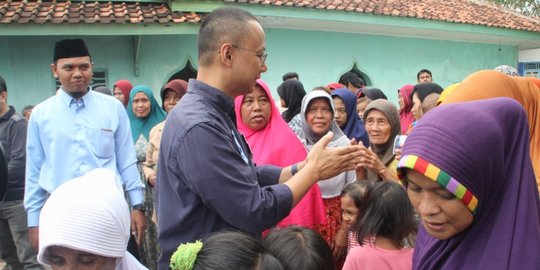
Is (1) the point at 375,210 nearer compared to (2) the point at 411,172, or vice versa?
(2) the point at 411,172

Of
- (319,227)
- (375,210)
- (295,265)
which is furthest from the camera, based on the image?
(319,227)

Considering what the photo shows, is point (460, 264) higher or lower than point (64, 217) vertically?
lower

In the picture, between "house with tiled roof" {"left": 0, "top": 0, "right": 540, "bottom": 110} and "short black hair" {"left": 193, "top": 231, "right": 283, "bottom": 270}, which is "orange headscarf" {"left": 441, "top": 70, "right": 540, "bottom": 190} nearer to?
"short black hair" {"left": 193, "top": 231, "right": 283, "bottom": 270}

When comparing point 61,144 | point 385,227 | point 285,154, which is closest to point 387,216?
point 385,227

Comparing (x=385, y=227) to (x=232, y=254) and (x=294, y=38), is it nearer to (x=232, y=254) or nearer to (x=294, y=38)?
(x=232, y=254)

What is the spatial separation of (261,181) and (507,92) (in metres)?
1.14

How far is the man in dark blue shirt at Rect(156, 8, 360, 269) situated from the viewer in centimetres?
168

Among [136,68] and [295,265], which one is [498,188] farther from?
[136,68]

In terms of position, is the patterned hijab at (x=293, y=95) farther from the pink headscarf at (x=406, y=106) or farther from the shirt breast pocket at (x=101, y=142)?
the shirt breast pocket at (x=101, y=142)

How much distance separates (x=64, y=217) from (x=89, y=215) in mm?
77

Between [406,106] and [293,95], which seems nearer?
[293,95]

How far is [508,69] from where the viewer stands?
12.7ft

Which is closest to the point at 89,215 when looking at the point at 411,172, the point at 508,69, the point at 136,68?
the point at 411,172

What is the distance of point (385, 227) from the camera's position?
2234 mm
